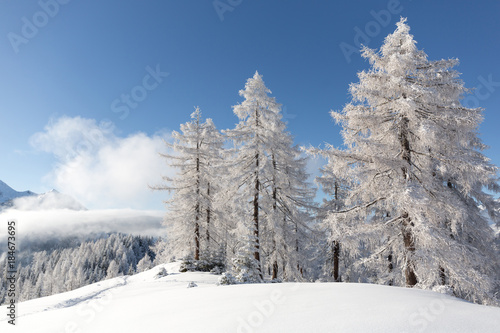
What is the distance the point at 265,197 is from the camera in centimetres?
1536

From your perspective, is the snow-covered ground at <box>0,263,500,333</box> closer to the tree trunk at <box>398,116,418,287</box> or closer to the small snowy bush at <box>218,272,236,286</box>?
the tree trunk at <box>398,116,418,287</box>

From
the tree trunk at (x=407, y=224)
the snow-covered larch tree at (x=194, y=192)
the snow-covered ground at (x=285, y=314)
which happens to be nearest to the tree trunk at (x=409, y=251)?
the tree trunk at (x=407, y=224)

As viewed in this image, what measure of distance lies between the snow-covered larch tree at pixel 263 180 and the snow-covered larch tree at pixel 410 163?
6840 mm

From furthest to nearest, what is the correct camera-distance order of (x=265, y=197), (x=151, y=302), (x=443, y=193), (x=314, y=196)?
(x=314, y=196), (x=265, y=197), (x=443, y=193), (x=151, y=302)

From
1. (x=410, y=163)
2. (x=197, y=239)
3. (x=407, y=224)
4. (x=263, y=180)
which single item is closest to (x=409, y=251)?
(x=407, y=224)

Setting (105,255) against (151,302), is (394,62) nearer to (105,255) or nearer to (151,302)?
(151,302)

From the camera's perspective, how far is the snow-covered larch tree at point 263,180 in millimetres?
14906

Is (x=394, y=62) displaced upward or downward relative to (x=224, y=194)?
upward

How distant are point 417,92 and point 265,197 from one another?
32.7 ft

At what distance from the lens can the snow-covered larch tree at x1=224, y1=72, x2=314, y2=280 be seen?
14.9m

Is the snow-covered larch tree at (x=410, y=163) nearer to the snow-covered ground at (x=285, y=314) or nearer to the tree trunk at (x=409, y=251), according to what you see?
the tree trunk at (x=409, y=251)

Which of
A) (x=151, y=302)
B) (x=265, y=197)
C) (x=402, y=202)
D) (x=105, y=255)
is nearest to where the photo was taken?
(x=151, y=302)

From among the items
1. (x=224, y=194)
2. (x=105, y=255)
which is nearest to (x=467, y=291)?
(x=224, y=194)

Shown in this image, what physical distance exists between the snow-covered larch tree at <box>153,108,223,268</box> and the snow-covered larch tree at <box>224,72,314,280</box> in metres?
4.09
